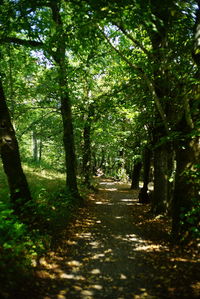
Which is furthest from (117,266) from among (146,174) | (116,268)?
(146,174)

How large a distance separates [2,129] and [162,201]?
795cm

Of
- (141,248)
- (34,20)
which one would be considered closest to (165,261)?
(141,248)

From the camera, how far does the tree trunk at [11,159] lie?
6.38 m

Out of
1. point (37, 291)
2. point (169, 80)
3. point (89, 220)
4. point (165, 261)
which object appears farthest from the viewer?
point (89, 220)

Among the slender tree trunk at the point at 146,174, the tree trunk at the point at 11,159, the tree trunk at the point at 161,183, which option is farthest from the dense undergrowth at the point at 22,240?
the slender tree trunk at the point at 146,174

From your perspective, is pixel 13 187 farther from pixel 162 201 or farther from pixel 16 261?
pixel 162 201

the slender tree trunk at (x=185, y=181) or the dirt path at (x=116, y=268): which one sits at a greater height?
the slender tree trunk at (x=185, y=181)

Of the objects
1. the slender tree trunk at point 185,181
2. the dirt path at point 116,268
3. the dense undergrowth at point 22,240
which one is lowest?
the dirt path at point 116,268

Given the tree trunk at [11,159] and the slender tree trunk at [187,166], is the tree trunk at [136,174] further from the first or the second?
the tree trunk at [11,159]

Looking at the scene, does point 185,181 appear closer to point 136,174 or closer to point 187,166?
point 187,166

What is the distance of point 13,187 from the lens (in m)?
6.57

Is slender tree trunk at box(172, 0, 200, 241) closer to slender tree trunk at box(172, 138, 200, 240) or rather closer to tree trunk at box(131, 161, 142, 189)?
slender tree trunk at box(172, 138, 200, 240)

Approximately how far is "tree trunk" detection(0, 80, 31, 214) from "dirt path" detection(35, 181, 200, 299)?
6.22ft

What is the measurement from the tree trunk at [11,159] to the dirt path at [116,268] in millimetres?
1897
